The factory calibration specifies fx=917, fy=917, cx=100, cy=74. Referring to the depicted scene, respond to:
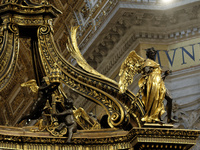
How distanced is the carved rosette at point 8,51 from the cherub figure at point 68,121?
895 millimetres

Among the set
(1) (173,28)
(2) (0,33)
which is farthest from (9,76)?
(1) (173,28)

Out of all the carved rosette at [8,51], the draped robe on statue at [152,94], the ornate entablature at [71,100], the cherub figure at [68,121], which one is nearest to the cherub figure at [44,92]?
the ornate entablature at [71,100]

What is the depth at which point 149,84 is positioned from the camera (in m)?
12.4

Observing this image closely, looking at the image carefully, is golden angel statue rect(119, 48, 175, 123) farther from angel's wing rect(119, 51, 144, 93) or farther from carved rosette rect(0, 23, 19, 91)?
carved rosette rect(0, 23, 19, 91)

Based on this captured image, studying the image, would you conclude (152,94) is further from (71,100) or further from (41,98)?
(41,98)

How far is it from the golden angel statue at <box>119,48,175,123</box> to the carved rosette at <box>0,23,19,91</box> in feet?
5.10

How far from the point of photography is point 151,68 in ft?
41.2

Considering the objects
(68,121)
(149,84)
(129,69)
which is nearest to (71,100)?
(68,121)

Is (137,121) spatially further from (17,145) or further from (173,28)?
(173,28)

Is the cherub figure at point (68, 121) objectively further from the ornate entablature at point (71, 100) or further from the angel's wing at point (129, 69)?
the angel's wing at point (129, 69)

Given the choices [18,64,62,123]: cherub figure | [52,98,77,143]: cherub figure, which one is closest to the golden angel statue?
[52,98,77,143]: cherub figure

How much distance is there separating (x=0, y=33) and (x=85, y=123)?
1770mm

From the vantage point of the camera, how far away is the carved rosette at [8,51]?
1277 centimetres

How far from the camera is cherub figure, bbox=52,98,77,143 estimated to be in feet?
40.8
